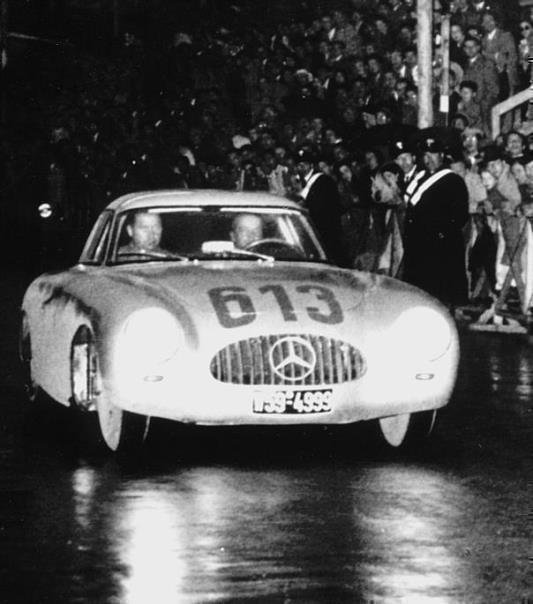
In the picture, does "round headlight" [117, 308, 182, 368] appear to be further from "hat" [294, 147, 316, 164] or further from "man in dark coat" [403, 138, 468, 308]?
"hat" [294, 147, 316, 164]

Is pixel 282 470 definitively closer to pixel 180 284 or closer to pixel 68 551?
pixel 180 284

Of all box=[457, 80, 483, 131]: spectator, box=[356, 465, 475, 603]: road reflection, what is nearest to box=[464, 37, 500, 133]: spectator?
box=[457, 80, 483, 131]: spectator

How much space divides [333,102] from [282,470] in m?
15.4

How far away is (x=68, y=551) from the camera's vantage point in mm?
7539

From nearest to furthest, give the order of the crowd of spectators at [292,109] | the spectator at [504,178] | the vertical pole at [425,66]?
1. the spectator at [504,178]
2. the crowd of spectators at [292,109]
3. the vertical pole at [425,66]

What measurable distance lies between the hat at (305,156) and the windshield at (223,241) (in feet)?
29.8

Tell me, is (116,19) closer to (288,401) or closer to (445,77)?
(445,77)

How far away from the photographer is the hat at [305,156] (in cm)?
2094

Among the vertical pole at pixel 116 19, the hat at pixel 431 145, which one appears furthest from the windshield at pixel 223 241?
the vertical pole at pixel 116 19

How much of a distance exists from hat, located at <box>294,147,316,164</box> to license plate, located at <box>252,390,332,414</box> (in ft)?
36.4

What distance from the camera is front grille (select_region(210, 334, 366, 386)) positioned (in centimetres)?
986

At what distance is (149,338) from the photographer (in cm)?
992

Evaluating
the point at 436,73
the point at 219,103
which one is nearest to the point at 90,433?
the point at 436,73

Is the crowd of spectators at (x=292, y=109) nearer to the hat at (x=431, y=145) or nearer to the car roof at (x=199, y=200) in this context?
the hat at (x=431, y=145)
